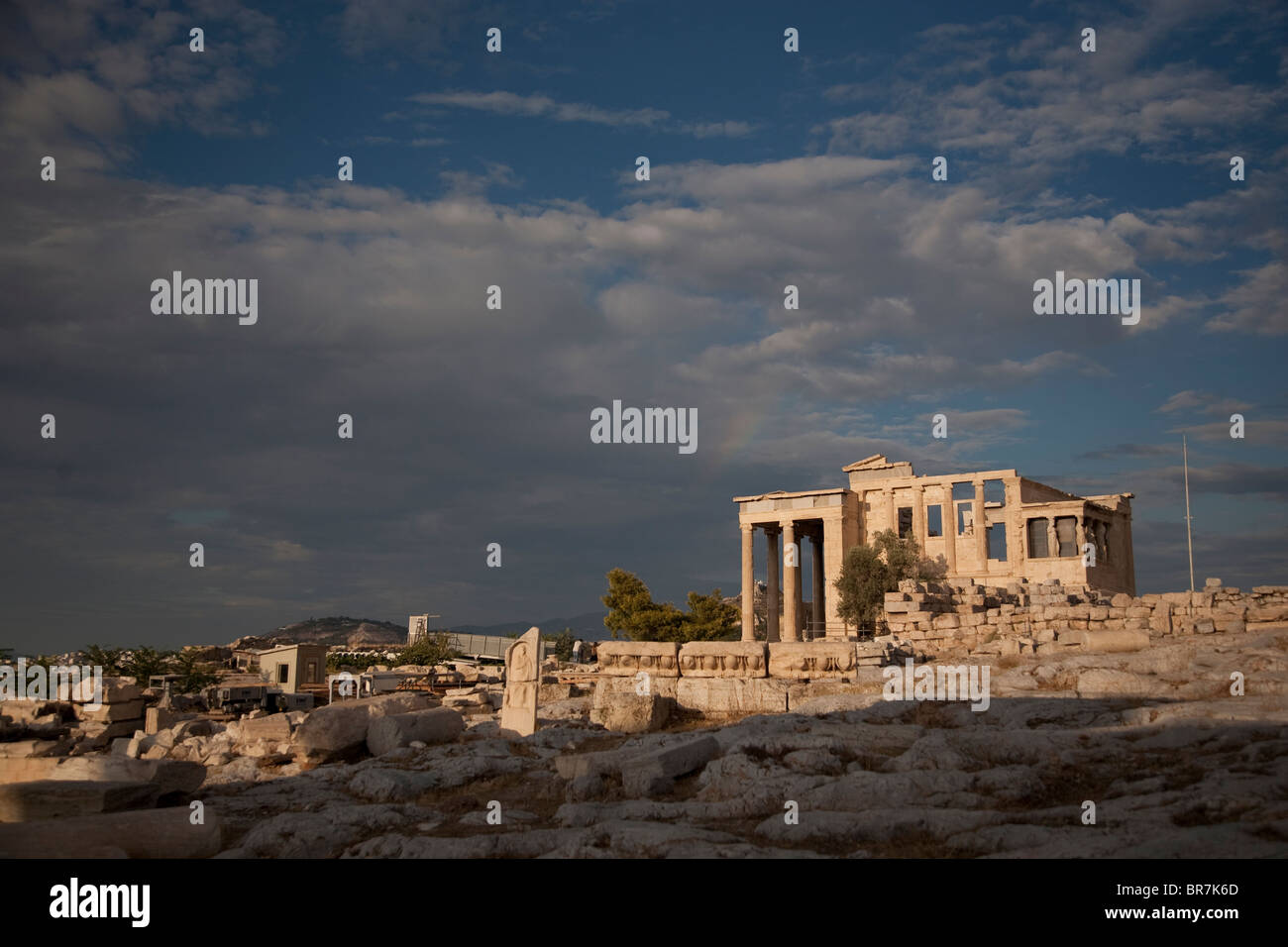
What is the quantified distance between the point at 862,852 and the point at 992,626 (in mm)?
16763

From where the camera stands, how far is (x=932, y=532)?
58562mm

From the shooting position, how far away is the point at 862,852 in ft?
26.7

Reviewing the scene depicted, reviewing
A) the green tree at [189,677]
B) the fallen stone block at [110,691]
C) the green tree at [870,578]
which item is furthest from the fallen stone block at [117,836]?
the green tree at [870,578]

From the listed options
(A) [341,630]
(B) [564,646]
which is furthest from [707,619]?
(A) [341,630]

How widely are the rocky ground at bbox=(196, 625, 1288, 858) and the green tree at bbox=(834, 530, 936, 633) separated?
31.5 meters

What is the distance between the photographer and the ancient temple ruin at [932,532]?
52844mm

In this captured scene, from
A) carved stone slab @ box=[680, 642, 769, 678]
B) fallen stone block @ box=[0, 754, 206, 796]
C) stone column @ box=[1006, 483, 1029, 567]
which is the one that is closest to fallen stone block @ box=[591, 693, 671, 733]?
carved stone slab @ box=[680, 642, 769, 678]

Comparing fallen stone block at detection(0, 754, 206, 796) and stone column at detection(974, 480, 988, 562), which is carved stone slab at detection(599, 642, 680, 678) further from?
stone column at detection(974, 480, 988, 562)

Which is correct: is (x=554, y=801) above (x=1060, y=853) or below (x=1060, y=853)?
below

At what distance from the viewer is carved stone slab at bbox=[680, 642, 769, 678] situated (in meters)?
20.3

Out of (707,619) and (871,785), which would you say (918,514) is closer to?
(707,619)
